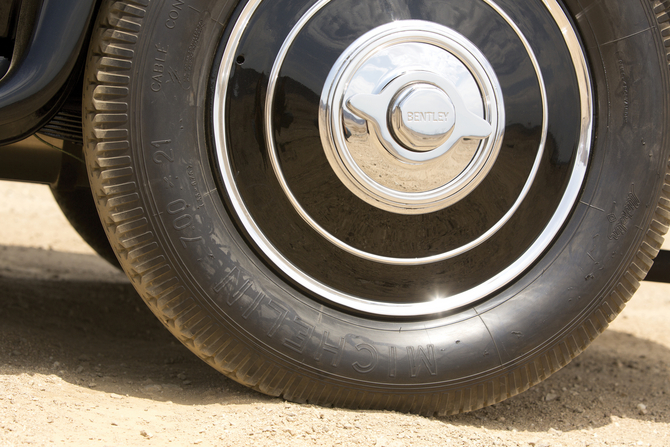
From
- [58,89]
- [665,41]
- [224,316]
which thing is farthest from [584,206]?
[58,89]

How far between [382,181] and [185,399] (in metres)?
0.73

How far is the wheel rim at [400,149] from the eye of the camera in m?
1.22

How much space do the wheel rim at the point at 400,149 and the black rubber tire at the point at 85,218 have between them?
939mm

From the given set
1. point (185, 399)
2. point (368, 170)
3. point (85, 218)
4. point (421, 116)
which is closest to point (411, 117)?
point (421, 116)

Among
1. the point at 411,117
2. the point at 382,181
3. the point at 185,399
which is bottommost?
the point at 185,399

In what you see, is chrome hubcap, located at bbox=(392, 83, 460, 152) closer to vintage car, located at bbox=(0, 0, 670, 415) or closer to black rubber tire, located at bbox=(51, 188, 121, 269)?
vintage car, located at bbox=(0, 0, 670, 415)

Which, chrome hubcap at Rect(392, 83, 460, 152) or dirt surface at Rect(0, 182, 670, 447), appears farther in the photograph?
chrome hubcap at Rect(392, 83, 460, 152)

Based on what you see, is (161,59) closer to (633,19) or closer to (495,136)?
(495,136)

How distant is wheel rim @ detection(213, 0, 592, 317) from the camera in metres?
1.22

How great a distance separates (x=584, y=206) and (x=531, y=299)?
0.96 feet

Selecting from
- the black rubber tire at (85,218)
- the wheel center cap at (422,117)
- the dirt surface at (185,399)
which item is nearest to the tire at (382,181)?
the wheel center cap at (422,117)

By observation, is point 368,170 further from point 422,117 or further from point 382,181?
point 422,117

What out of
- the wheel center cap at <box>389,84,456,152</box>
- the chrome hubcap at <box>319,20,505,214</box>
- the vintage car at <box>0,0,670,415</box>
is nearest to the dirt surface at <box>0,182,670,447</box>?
the vintage car at <box>0,0,670,415</box>

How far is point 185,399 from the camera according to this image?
4.13 feet
